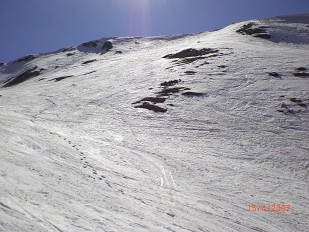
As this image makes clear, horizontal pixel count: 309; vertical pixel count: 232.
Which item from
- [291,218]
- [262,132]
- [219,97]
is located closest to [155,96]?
[219,97]

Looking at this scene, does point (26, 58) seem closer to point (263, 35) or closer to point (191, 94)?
point (263, 35)

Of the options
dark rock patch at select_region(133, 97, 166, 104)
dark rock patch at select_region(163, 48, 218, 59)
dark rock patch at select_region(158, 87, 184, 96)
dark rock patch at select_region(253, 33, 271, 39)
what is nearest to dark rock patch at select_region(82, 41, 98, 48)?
dark rock patch at select_region(163, 48, 218, 59)

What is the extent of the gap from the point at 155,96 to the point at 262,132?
8.15m

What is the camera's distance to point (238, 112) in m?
15.4

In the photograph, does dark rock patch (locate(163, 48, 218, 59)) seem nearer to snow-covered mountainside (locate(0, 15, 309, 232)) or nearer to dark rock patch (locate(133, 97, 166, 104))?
snow-covered mountainside (locate(0, 15, 309, 232))

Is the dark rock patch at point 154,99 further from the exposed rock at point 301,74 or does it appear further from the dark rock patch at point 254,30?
the dark rock patch at point 254,30

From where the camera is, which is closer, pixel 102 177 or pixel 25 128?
pixel 102 177

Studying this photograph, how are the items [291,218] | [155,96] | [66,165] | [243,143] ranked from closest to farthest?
1. [291,218]
2. [66,165]
3. [243,143]
4. [155,96]

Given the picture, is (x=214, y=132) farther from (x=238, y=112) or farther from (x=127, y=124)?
(x=127, y=124)
